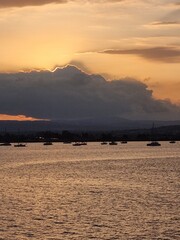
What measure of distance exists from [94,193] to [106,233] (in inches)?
1191

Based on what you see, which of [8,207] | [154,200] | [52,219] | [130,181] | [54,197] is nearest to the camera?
[52,219]

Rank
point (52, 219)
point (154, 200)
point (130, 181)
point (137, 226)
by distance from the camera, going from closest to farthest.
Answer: point (137, 226) → point (52, 219) → point (154, 200) → point (130, 181)

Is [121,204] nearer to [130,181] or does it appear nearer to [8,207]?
[8,207]

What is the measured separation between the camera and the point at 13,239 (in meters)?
46.7

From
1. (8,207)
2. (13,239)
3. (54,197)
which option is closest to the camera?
(13,239)

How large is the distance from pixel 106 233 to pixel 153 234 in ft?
11.7

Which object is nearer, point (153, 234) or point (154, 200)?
point (153, 234)

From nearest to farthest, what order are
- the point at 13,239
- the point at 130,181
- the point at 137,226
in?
the point at 13,239, the point at 137,226, the point at 130,181

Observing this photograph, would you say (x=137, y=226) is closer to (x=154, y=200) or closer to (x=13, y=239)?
(x=13, y=239)

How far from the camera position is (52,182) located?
100375 millimetres

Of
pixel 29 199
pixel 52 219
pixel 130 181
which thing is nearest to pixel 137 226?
pixel 52 219

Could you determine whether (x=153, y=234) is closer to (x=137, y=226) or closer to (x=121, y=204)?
(x=137, y=226)

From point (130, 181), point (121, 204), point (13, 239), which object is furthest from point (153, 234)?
point (130, 181)

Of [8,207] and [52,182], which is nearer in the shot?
[8,207]
